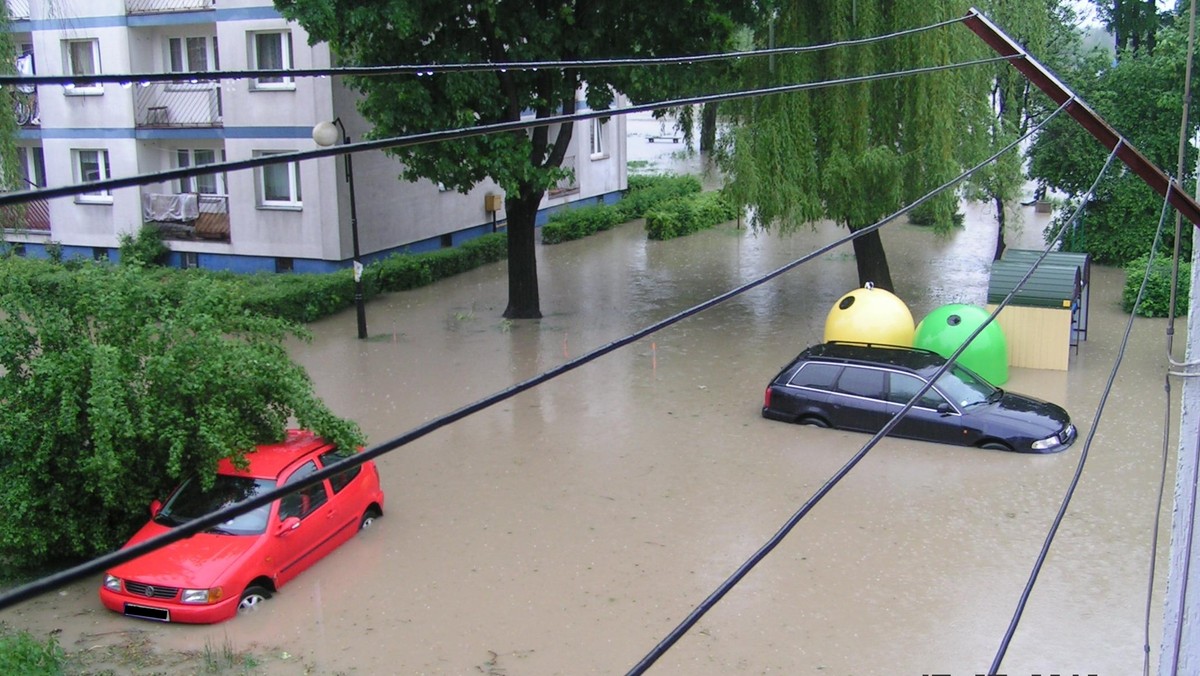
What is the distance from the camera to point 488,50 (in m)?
21.1

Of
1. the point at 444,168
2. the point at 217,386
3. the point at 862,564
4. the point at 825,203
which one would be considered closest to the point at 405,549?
the point at 217,386

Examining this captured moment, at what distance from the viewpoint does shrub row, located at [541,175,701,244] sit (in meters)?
32.6

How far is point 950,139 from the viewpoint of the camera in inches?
819

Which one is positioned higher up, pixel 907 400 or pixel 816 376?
pixel 816 376

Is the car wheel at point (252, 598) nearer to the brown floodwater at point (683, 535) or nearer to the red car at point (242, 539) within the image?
the red car at point (242, 539)

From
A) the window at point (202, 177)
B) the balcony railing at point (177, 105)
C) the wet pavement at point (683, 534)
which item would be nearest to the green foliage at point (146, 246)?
the window at point (202, 177)

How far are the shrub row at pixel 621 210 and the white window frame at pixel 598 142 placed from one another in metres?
1.72

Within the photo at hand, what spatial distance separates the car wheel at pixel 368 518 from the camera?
12633 mm

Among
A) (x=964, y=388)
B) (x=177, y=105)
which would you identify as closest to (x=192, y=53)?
(x=177, y=105)

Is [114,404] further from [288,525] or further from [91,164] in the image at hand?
[91,164]

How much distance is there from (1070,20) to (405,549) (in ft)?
79.2

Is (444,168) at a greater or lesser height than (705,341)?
greater

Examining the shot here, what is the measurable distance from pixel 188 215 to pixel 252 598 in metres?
18.8

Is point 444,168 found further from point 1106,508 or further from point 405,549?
point 1106,508
